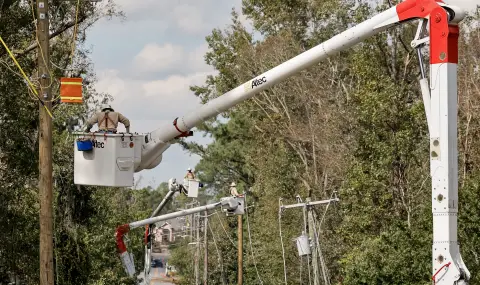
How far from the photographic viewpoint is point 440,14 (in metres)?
13.5

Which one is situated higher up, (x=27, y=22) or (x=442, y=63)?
(x=27, y=22)

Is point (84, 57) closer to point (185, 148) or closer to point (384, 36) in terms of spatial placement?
point (384, 36)

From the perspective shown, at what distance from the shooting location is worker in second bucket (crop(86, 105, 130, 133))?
56.2 feet

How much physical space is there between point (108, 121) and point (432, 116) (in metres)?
6.18

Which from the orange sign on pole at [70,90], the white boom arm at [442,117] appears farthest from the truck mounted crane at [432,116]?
the orange sign on pole at [70,90]

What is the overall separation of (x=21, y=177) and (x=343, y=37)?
1800 cm

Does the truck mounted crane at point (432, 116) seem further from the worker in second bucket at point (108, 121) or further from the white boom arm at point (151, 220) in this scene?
the white boom arm at point (151, 220)

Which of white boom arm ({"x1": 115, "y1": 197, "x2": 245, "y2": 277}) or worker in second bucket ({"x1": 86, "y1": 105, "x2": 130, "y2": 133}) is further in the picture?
white boom arm ({"x1": 115, "y1": 197, "x2": 245, "y2": 277})

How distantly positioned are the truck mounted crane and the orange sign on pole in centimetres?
267

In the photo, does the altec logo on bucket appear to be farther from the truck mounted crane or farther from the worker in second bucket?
the worker in second bucket

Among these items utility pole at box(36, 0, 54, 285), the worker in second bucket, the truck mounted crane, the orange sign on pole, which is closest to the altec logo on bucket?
the truck mounted crane

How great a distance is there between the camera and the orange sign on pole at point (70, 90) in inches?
757

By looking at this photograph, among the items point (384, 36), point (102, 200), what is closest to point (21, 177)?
point (102, 200)

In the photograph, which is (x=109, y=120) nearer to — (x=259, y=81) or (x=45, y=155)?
(x=259, y=81)
